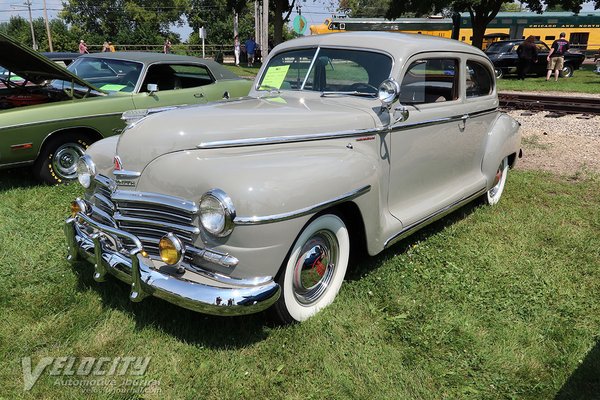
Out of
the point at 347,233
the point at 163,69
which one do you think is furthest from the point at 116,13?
the point at 347,233

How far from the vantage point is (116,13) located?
6981 cm

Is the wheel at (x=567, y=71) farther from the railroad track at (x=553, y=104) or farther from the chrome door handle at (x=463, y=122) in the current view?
the chrome door handle at (x=463, y=122)

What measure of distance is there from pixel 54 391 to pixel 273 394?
109cm

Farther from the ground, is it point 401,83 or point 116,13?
point 116,13

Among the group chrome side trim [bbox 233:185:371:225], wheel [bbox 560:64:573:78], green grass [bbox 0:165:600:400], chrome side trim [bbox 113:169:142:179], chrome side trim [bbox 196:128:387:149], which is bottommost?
green grass [bbox 0:165:600:400]

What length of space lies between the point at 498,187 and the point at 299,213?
3545 mm

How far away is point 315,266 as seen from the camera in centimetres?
285

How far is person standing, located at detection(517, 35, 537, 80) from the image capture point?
1787 cm

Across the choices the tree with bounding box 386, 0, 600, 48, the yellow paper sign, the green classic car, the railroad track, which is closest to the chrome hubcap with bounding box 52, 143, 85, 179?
the green classic car

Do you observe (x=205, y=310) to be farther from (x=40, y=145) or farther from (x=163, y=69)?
(x=163, y=69)

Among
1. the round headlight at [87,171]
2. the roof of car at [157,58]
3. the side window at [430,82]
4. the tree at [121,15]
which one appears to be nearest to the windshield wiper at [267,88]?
the side window at [430,82]

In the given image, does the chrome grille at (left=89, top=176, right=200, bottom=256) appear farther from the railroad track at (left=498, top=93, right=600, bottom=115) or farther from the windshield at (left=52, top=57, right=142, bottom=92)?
the railroad track at (left=498, top=93, right=600, bottom=115)

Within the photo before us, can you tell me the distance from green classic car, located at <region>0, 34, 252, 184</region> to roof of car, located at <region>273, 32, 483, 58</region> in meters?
0.96

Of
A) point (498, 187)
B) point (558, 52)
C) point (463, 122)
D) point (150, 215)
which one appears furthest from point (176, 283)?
point (558, 52)
